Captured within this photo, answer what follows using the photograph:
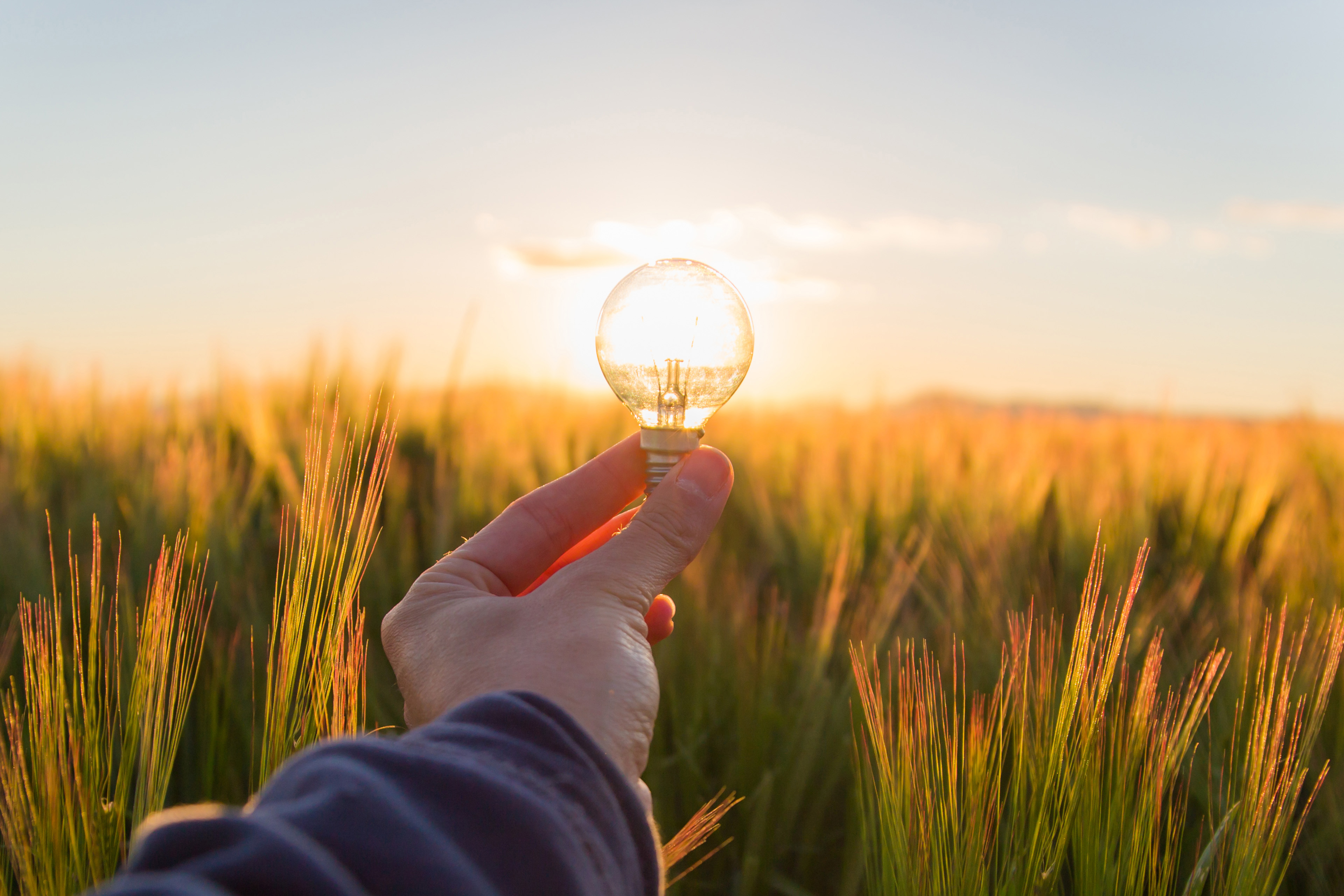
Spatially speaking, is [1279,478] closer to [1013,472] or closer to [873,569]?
[1013,472]

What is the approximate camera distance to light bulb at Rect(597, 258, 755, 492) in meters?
1.04

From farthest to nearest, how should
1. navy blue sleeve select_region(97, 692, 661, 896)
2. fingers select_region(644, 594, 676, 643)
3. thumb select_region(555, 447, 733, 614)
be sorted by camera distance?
fingers select_region(644, 594, 676, 643), thumb select_region(555, 447, 733, 614), navy blue sleeve select_region(97, 692, 661, 896)

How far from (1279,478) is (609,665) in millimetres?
3150

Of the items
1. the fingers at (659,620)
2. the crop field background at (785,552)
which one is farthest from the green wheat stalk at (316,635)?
the fingers at (659,620)

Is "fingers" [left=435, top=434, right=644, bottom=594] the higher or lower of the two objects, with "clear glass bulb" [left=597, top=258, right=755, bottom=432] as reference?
lower

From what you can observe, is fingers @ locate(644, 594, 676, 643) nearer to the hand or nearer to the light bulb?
the hand

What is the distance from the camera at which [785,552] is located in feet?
7.72

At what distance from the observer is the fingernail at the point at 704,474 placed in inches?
39.1

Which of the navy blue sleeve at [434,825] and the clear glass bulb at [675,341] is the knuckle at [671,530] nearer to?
the clear glass bulb at [675,341]

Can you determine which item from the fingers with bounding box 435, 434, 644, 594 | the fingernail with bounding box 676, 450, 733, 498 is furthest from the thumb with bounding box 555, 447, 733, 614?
the fingers with bounding box 435, 434, 644, 594

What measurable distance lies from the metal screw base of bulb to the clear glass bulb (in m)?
0.02

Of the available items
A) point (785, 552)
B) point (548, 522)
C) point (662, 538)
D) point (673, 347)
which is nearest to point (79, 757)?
point (548, 522)

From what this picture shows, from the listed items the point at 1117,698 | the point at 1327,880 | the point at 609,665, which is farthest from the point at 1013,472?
the point at 609,665

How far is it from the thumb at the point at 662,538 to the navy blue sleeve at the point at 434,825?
0.86 ft
